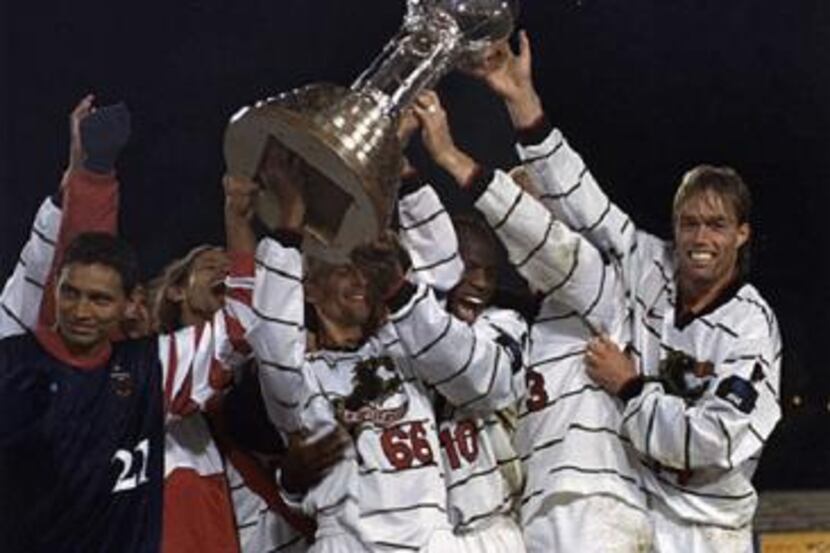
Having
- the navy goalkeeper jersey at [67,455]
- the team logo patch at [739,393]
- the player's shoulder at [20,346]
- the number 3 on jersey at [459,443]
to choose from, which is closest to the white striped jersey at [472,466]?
the number 3 on jersey at [459,443]

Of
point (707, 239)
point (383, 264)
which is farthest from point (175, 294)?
point (707, 239)

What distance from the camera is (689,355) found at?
75.9 inches

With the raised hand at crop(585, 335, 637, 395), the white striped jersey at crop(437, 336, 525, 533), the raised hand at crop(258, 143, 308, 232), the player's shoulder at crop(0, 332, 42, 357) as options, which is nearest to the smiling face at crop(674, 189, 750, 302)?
the raised hand at crop(585, 335, 637, 395)

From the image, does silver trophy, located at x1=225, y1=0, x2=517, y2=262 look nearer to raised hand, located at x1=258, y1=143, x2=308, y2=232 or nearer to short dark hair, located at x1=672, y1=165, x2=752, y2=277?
raised hand, located at x1=258, y1=143, x2=308, y2=232

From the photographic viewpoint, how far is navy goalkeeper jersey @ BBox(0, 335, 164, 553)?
1769mm

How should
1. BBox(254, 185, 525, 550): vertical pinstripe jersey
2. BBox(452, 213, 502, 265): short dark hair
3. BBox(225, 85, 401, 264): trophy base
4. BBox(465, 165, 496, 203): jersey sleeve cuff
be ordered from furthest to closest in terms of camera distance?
1. BBox(452, 213, 502, 265): short dark hair
2. BBox(465, 165, 496, 203): jersey sleeve cuff
3. BBox(254, 185, 525, 550): vertical pinstripe jersey
4. BBox(225, 85, 401, 264): trophy base

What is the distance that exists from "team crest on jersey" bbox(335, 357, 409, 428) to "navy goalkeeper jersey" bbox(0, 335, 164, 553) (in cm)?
22

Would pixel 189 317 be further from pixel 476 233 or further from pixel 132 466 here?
pixel 476 233

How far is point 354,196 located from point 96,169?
0.33 metres

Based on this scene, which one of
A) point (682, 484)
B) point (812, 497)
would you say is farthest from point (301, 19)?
point (812, 497)

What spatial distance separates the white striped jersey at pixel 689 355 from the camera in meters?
1.86

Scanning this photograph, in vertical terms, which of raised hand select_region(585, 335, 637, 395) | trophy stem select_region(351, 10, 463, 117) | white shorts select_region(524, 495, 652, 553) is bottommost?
white shorts select_region(524, 495, 652, 553)

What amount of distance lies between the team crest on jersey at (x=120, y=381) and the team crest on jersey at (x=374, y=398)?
21 centimetres

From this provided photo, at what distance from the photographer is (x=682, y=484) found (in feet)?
6.31
